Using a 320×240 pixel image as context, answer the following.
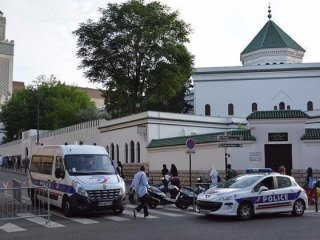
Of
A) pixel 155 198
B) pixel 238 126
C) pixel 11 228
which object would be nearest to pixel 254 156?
pixel 155 198

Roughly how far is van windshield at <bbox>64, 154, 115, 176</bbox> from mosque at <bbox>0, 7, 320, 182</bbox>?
516 cm

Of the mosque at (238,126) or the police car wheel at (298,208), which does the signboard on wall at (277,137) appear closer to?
the mosque at (238,126)

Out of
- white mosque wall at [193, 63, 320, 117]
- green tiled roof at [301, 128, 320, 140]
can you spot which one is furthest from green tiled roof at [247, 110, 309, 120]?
white mosque wall at [193, 63, 320, 117]

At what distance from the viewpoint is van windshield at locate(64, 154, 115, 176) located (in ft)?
53.4

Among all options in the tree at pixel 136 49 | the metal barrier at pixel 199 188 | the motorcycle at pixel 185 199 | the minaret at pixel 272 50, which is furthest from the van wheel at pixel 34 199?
the minaret at pixel 272 50

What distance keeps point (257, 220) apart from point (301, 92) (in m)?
44.2

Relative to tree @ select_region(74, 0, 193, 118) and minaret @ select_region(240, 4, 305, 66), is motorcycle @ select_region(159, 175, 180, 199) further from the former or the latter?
minaret @ select_region(240, 4, 305, 66)

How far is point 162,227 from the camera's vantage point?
13148 mm

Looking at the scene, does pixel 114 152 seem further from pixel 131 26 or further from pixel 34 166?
pixel 34 166

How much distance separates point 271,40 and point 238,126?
891 inches

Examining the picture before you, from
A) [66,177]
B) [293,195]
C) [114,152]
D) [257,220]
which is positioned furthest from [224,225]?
[114,152]

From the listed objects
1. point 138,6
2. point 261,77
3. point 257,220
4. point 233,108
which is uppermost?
point 138,6

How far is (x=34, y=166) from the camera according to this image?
19.8 meters

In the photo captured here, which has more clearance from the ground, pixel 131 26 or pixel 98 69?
pixel 131 26
